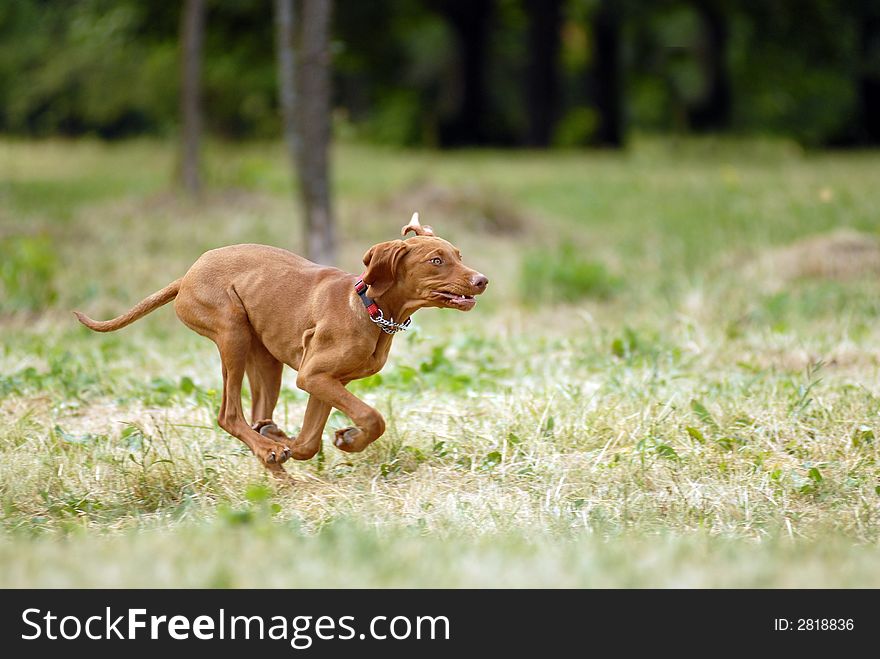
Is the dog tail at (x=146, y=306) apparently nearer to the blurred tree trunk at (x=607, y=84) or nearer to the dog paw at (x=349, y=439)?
the dog paw at (x=349, y=439)

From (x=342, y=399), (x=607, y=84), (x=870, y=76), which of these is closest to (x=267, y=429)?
(x=342, y=399)

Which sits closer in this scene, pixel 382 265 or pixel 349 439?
pixel 382 265

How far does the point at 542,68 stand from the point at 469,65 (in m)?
3.12

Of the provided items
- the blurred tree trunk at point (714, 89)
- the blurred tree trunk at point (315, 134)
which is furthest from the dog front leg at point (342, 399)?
the blurred tree trunk at point (714, 89)

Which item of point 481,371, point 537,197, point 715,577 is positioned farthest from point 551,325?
point 537,197

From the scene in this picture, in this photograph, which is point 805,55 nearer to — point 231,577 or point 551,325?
point 551,325

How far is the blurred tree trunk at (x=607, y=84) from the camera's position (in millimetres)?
33250

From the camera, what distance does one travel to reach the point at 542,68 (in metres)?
31.6

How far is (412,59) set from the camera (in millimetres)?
37812

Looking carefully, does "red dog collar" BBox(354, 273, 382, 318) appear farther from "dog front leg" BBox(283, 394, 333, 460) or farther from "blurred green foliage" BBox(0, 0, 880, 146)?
"blurred green foliage" BBox(0, 0, 880, 146)

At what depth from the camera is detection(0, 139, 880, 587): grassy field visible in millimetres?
3707

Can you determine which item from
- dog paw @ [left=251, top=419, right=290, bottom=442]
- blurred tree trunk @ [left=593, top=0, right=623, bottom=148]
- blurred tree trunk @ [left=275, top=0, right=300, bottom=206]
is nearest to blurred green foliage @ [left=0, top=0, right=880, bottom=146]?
blurred tree trunk @ [left=593, top=0, right=623, bottom=148]

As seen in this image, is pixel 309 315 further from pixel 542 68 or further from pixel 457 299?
pixel 542 68

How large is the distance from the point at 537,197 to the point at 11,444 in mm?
14283
